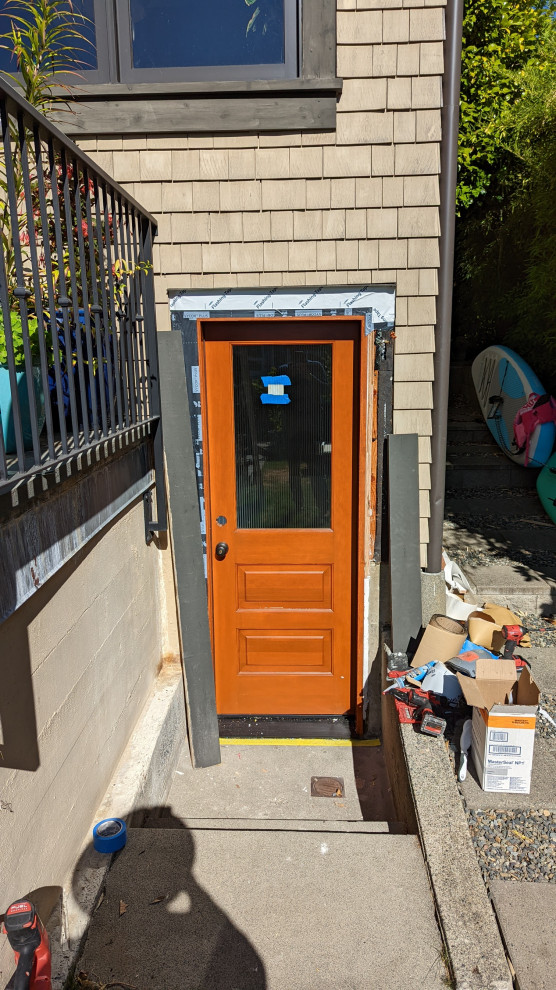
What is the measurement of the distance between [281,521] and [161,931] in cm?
233

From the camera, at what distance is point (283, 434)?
407 centimetres

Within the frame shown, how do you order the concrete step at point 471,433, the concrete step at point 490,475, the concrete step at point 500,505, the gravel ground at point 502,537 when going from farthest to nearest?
the concrete step at point 471,433, the concrete step at point 490,475, the concrete step at point 500,505, the gravel ground at point 502,537

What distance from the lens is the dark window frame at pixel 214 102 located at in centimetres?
356

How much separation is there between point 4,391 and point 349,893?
2.28 m

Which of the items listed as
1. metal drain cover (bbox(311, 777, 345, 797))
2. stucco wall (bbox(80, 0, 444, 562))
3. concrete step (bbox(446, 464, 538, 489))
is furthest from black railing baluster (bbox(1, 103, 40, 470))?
concrete step (bbox(446, 464, 538, 489))

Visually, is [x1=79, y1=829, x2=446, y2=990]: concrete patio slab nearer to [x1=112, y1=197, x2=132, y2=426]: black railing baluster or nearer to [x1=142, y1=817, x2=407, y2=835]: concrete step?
[x1=142, y1=817, x2=407, y2=835]: concrete step

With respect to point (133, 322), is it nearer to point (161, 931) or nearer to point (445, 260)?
point (445, 260)

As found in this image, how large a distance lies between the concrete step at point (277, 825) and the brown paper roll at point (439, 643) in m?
0.91

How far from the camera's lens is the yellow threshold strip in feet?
13.8

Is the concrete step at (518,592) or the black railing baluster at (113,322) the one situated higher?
the black railing baluster at (113,322)

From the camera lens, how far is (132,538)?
3525mm

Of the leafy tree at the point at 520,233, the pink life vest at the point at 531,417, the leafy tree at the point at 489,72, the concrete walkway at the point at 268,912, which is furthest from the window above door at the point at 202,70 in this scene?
the leafy tree at the point at 489,72

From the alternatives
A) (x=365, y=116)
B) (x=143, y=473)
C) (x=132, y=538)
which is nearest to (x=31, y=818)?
(x=132, y=538)

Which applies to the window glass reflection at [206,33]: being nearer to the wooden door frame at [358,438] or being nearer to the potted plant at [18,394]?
the wooden door frame at [358,438]
